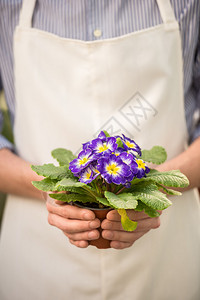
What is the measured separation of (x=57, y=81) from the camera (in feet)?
3.26

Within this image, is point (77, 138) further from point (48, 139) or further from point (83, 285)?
point (83, 285)

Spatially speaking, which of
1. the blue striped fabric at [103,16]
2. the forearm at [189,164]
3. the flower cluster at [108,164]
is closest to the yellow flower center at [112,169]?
the flower cluster at [108,164]

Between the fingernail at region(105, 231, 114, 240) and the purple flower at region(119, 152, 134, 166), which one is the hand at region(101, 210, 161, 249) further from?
the purple flower at region(119, 152, 134, 166)

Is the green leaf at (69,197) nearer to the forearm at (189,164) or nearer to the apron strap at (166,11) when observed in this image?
the forearm at (189,164)

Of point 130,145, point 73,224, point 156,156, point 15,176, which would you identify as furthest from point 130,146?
point 15,176

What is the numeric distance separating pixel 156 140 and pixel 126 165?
0.37m

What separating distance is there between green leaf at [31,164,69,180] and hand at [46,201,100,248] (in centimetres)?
8

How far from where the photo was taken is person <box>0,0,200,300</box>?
0.96 metres

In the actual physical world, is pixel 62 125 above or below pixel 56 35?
below

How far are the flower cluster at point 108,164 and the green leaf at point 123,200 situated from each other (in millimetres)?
24

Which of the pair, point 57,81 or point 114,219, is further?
point 57,81

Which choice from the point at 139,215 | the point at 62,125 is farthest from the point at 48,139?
the point at 139,215

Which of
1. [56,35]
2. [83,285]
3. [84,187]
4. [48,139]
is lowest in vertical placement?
[83,285]

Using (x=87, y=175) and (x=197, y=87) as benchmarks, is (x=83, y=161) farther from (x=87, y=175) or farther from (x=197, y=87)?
(x=197, y=87)
